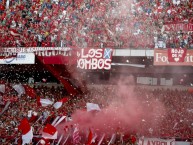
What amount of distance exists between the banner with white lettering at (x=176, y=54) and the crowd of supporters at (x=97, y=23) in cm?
47

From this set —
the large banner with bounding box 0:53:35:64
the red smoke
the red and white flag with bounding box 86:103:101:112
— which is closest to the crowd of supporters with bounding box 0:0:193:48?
the large banner with bounding box 0:53:35:64

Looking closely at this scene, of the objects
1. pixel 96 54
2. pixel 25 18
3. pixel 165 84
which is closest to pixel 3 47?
pixel 25 18

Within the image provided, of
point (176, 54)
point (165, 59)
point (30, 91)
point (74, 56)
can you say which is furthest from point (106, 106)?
point (30, 91)

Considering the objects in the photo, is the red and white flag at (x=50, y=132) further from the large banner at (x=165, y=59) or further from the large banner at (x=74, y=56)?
the large banner at (x=165, y=59)

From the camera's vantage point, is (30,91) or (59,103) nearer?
(59,103)

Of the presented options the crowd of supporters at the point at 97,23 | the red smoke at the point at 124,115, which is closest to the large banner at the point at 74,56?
the crowd of supporters at the point at 97,23

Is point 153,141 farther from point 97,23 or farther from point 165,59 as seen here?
point 97,23

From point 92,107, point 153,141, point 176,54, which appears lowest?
point 153,141

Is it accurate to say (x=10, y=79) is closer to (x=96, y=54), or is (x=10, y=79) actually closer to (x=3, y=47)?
(x=3, y=47)

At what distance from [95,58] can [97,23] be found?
205 cm

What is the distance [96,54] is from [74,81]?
1.90m

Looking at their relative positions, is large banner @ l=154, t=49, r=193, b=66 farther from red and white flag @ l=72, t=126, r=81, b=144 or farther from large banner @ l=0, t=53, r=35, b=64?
large banner @ l=0, t=53, r=35, b=64

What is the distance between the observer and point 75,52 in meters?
23.6

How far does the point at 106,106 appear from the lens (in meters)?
23.6
